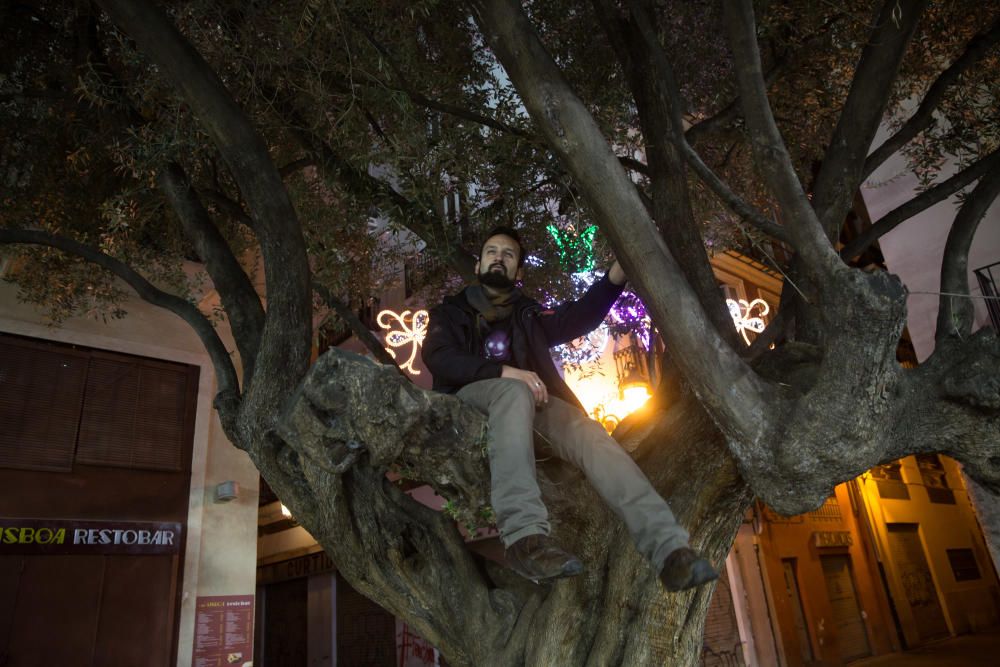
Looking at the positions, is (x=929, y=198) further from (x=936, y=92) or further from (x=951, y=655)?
(x=951, y=655)

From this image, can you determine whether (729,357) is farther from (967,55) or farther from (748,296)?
(748,296)

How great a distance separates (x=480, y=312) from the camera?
4.50 m

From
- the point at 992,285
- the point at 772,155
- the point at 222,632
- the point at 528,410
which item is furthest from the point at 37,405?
the point at 992,285

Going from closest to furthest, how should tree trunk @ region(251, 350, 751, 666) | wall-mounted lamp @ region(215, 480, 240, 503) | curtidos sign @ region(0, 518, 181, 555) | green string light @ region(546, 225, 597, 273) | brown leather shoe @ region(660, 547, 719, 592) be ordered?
1. brown leather shoe @ region(660, 547, 719, 592)
2. tree trunk @ region(251, 350, 751, 666)
3. green string light @ region(546, 225, 597, 273)
4. curtidos sign @ region(0, 518, 181, 555)
5. wall-mounted lamp @ region(215, 480, 240, 503)

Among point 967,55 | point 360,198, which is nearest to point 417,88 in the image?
point 360,198

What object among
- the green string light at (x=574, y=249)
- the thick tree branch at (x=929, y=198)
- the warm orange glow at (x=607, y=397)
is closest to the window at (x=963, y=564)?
the warm orange glow at (x=607, y=397)

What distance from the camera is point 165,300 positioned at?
5730 mm

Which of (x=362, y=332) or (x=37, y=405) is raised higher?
(x=37, y=405)

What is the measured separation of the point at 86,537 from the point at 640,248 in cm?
880

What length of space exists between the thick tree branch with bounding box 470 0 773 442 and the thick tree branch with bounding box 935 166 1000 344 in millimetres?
1211

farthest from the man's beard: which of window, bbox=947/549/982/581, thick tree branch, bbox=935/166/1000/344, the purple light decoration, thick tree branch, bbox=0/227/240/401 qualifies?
window, bbox=947/549/982/581

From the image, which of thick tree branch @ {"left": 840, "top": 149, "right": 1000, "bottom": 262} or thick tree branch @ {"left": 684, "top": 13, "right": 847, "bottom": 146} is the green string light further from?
thick tree branch @ {"left": 840, "top": 149, "right": 1000, "bottom": 262}

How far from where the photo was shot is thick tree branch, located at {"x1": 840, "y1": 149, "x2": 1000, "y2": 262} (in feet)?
16.3

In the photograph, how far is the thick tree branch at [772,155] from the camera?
3.47 m
